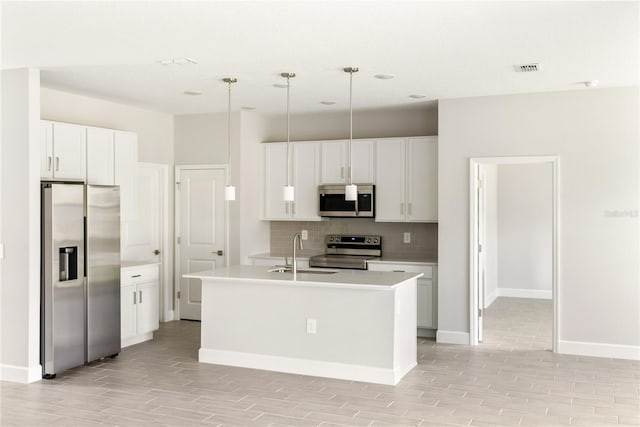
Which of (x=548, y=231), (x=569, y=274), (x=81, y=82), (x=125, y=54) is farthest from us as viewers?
(x=548, y=231)

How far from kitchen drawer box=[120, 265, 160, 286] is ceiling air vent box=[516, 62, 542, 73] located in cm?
438

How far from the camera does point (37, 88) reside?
18.2ft

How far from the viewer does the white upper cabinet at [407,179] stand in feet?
24.6

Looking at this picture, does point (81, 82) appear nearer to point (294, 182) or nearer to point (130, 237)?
point (130, 237)

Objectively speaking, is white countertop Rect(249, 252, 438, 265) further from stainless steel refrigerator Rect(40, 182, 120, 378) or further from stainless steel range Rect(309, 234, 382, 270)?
stainless steel refrigerator Rect(40, 182, 120, 378)

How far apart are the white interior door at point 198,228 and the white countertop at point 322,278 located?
1914mm

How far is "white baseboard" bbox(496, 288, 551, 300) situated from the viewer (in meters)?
10.4

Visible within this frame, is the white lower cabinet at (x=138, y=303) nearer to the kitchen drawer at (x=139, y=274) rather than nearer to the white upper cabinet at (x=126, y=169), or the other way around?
the kitchen drawer at (x=139, y=274)

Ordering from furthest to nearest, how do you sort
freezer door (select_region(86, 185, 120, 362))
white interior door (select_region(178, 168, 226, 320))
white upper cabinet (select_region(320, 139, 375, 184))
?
white interior door (select_region(178, 168, 226, 320)), white upper cabinet (select_region(320, 139, 375, 184)), freezer door (select_region(86, 185, 120, 362))

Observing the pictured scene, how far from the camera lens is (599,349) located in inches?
253

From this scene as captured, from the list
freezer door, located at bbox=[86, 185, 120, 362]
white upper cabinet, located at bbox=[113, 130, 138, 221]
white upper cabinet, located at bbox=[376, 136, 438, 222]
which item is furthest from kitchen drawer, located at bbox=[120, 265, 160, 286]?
white upper cabinet, located at bbox=[376, 136, 438, 222]

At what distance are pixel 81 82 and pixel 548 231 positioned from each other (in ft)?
24.6

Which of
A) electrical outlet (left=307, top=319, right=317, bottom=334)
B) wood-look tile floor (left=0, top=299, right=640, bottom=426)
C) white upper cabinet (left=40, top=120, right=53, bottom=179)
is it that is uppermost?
white upper cabinet (left=40, top=120, right=53, bottom=179)

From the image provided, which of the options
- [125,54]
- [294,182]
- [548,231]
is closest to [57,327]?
[125,54]
